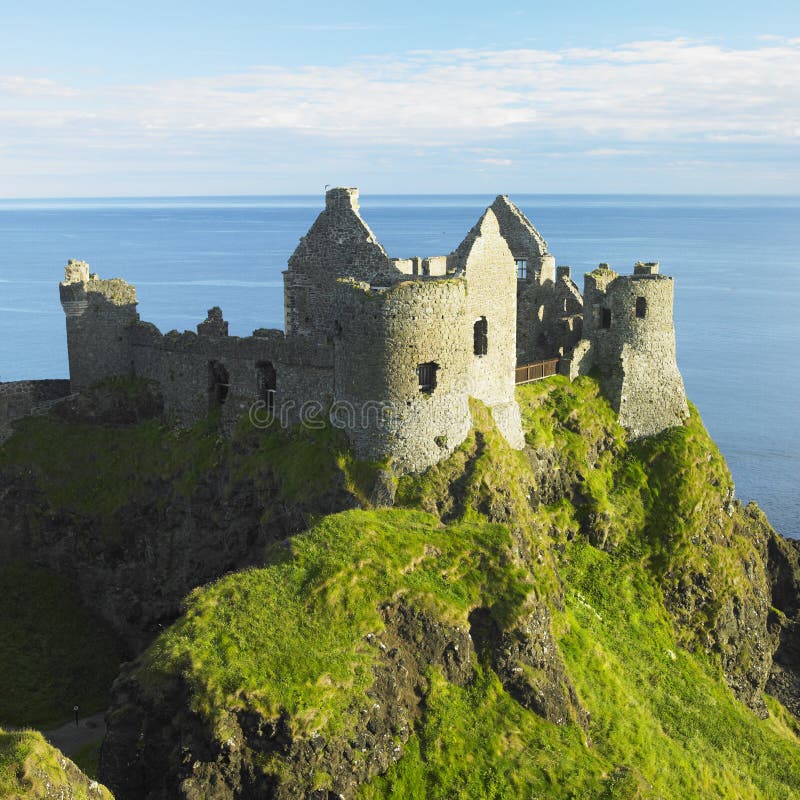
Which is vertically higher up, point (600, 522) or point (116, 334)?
point (116, 334)

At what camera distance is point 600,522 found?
45.0 meters

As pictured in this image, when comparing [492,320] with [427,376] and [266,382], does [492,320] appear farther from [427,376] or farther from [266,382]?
[266,382]

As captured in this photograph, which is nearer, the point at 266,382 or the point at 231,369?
the point at 266,382

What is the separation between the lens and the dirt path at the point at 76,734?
37375 mm

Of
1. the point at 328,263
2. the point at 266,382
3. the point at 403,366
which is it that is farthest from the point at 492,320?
the point at 266,382

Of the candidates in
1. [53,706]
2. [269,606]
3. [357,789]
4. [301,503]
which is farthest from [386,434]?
[53,706]

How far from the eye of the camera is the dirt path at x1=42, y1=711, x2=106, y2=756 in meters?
37.4

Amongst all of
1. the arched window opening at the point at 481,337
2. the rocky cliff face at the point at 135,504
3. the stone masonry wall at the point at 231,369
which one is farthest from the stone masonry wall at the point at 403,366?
the arched window opening at the point at 481,337

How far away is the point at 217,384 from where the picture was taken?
46.7 m

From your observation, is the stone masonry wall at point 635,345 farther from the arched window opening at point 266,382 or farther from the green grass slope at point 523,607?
the arched window opening at point 266,382

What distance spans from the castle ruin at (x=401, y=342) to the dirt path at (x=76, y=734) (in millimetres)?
13573

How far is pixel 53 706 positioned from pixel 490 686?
19.5 m

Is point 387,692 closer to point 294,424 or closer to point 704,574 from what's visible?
point 294,424

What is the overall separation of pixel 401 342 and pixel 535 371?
13.9 meters
